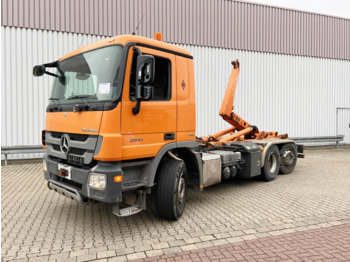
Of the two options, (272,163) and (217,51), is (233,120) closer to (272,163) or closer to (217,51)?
(272,163)

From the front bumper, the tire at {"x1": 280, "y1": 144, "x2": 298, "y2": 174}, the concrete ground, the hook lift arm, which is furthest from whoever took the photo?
the tire at {"x1": 280, "y1": 144, "x2": 298, "y2": 174}

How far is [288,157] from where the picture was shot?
841 cm

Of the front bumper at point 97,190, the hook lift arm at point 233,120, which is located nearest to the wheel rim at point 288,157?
the hook lift arm at point 233,120

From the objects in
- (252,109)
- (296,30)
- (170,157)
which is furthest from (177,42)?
(170,157)

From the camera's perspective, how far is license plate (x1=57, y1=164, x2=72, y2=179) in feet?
13.4

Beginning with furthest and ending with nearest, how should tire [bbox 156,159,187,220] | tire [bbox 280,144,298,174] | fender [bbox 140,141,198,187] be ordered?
tire [bbox 280,144,298,174], tire [bbox 156,159,187,220], fender [bbox 140,141,198,187]

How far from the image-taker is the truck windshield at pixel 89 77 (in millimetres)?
3824

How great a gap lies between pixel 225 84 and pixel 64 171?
949cm

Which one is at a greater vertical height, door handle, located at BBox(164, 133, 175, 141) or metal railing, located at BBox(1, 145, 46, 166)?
door handle, located at BBox(164, 133, 175, 141)

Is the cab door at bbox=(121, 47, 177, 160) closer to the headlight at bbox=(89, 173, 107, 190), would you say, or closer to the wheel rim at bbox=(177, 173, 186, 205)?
the headlight at bbox=(89, 173, 107, 190)

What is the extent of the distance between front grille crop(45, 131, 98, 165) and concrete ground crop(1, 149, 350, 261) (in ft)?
3.66

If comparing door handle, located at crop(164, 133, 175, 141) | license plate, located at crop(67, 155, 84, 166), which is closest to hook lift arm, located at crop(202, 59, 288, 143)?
door handle, located at crop(164, 133, 175, 141)

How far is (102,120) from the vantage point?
368 cm

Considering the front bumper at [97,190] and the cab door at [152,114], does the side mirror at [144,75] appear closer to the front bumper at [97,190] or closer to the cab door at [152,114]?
the cab door at [152,114]
